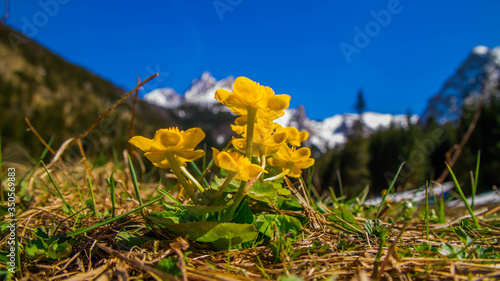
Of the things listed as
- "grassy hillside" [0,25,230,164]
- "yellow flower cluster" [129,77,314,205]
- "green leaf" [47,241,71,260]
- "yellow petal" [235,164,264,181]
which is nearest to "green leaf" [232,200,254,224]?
"yellow flower cluster" [129,77,314,205]

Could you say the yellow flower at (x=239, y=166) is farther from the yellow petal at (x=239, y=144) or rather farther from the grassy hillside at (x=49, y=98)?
the grassy hillside at (x=49, y=98)

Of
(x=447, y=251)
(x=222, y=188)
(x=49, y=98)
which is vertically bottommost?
(x=447, y=251)

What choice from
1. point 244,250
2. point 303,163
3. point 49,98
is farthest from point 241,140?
point 49,98

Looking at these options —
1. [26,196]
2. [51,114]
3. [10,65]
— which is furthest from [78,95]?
[26,196]

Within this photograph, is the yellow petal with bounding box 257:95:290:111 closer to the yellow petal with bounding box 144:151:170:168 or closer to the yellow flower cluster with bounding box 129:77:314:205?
the yellow flower cluster with bounding box 129:77:314:205

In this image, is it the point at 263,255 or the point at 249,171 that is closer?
the point at 249,171

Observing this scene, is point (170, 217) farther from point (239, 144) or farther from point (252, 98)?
point (252, 98)
